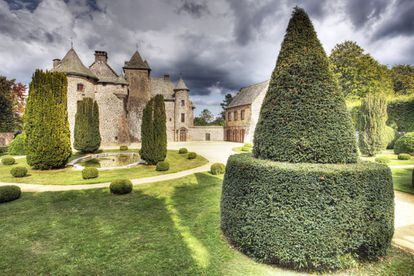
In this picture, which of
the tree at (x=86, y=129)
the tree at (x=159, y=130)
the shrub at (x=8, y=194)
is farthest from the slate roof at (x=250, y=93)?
the shrub at (x=8, y=194)

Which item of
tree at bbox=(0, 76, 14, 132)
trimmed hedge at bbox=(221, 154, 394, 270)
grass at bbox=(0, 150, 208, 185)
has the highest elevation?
tree at bbox=(0, 76, 14, 132)

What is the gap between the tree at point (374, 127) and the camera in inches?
845

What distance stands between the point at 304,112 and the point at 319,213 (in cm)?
211

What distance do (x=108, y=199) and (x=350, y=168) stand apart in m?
8.87

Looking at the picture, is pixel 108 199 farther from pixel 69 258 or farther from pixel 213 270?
pixel 213 270

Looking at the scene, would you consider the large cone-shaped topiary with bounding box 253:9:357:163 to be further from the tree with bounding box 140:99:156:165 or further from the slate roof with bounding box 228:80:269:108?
the slate roof with bounding box 228:80:269:108

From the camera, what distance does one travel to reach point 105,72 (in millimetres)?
33469

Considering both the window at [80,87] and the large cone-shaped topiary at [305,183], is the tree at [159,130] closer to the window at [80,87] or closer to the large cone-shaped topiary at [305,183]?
the large cone-shaped topiary at [305,183]

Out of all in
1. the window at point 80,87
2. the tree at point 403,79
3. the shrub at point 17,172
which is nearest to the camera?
the shrub at point 17,172

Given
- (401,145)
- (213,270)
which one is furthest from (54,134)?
(401,145)

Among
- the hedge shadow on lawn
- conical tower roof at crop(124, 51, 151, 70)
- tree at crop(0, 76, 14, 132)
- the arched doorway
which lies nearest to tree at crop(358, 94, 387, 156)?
the hedge shadow on lawn

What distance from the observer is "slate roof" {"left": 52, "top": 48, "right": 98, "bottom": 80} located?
94.7 feet

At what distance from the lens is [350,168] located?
14.2 ft

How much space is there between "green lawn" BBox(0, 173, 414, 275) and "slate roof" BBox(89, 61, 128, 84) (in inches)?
1049
